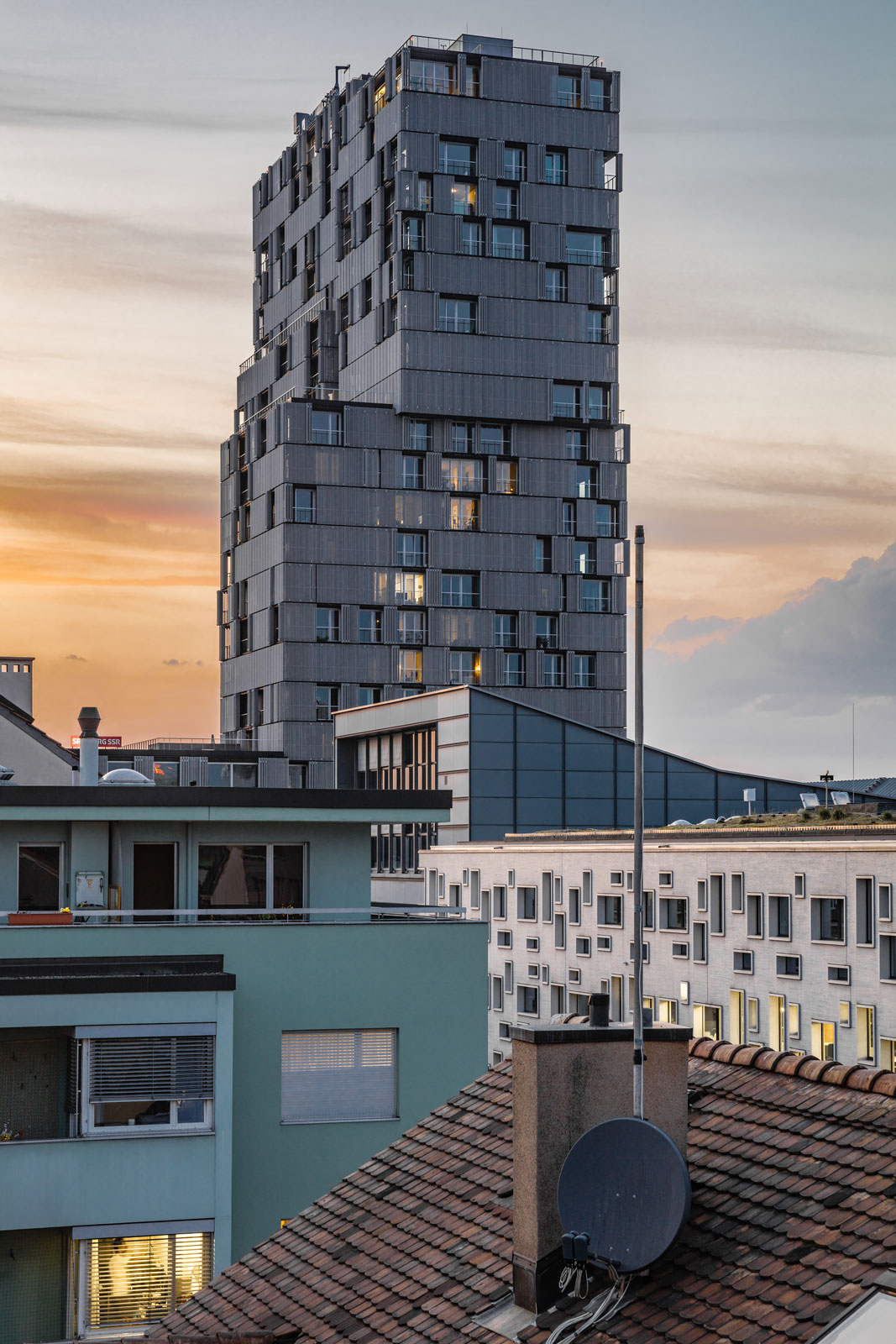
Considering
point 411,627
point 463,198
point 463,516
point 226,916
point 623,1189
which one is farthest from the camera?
point 463,516

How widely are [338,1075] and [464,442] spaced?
308 feet

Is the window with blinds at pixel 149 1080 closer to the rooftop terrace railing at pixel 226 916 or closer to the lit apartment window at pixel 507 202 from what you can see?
the rooftop terrace railing at pixel 226 916

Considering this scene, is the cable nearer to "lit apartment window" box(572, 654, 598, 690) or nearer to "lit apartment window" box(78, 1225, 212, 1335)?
"lit apartment window" box(78, 1225, 212, 1335)

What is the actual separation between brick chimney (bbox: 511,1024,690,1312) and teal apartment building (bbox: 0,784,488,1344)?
529 inches

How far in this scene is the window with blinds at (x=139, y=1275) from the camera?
22.4 meters

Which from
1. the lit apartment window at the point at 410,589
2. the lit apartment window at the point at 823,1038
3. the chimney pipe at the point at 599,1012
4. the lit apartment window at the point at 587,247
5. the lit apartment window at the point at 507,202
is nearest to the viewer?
the chimney pipe at the point at 599,1012

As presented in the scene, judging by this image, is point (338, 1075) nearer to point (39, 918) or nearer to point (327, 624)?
point (39, 918)

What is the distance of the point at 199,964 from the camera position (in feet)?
77.7

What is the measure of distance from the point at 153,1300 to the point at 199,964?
445 centimetres

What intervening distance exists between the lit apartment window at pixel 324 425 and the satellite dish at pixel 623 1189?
109016mm

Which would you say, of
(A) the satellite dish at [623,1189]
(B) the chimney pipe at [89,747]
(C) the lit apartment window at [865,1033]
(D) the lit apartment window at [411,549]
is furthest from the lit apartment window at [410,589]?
(A) the satellite dish at [623,1189]

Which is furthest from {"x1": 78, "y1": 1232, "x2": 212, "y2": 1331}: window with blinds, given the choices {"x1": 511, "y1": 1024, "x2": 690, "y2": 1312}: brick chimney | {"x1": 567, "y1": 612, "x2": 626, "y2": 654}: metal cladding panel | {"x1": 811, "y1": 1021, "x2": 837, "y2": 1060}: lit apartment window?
{"x1": 567, "y1": 612, "x2": 626, "y2": 654}: metal cladding panel

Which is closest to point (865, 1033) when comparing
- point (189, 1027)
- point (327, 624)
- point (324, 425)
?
point (189, 1027)

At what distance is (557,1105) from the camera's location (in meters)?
10.4
